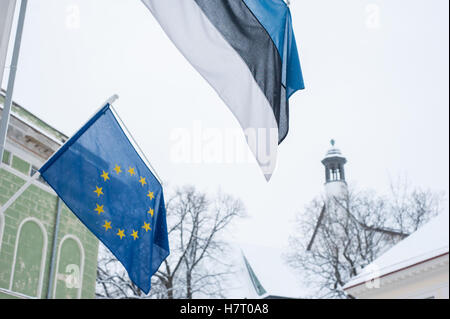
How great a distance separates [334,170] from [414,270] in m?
35.7

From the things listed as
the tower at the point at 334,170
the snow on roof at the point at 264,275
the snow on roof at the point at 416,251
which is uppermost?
the tower at the point at 334,170

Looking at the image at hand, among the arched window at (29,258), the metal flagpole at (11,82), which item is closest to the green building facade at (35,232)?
the arched window at (29,258)

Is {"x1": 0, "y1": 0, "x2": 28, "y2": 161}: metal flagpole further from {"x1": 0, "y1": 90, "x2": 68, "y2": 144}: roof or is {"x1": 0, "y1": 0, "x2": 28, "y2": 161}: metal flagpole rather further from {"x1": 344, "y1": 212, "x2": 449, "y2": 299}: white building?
{"x1": 344, "y1": 212, "x2": 449, "y2": 299}: white building

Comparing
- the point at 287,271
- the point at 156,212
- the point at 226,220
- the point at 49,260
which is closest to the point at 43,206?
the point at 49,260

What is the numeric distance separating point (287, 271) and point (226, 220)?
6824 millimetres

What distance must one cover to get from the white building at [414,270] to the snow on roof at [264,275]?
42.3 ft

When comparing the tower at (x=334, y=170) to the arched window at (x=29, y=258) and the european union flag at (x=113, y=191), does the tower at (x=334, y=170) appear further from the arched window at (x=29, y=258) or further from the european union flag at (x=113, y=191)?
the european union flag at (x=113, y=191)

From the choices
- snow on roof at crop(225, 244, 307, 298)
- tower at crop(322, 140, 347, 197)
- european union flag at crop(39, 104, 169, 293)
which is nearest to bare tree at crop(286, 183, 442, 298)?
snow on roof at crop(225, 244, 307, 298)

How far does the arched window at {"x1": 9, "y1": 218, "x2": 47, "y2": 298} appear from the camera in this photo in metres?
16.4

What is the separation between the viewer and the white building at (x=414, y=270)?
68.8 ft

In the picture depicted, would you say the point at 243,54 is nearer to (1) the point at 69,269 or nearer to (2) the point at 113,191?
(2) the point at 113,191

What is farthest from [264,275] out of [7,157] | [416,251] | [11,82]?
[11,82]

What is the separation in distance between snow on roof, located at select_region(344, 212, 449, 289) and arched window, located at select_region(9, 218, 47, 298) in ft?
37.9
